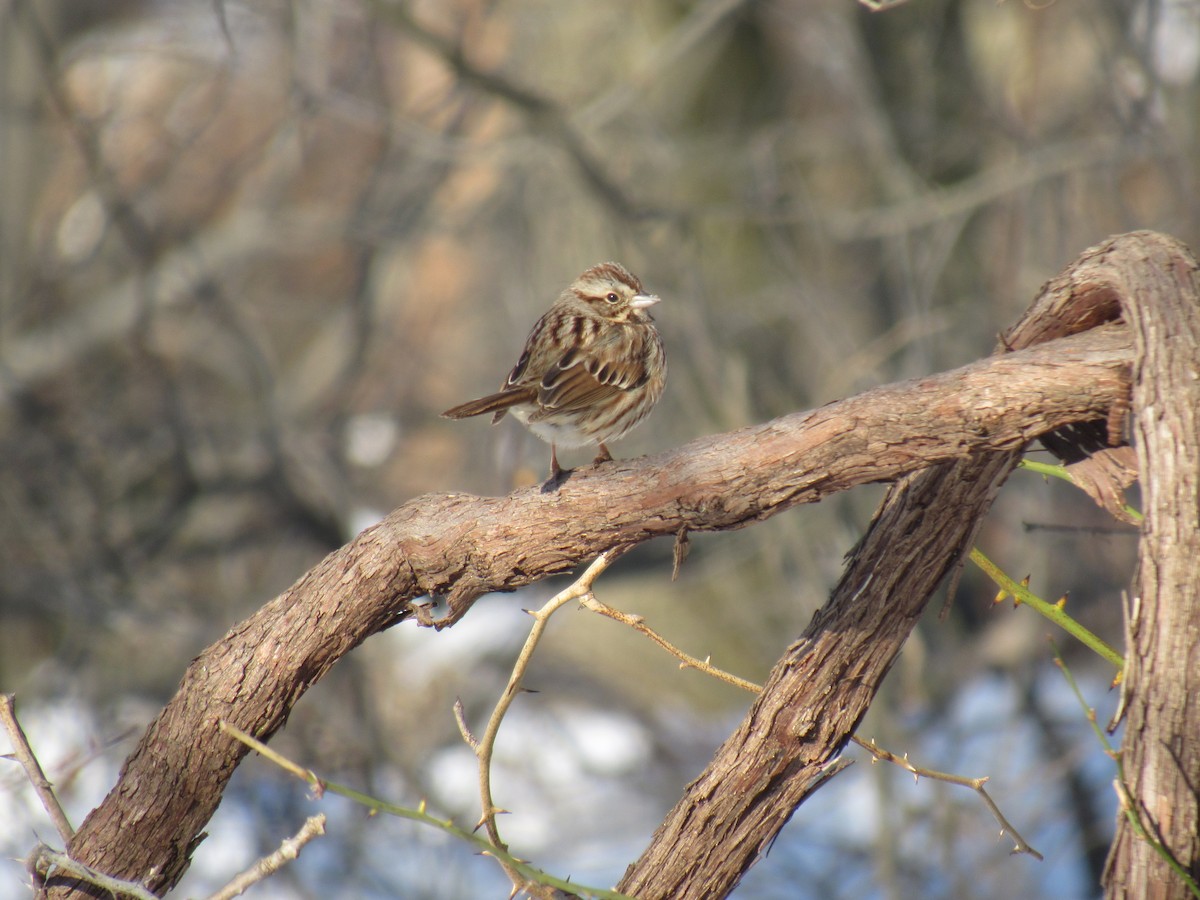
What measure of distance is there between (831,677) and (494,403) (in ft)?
4.06

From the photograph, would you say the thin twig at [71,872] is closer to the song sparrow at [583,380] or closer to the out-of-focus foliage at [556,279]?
the song sparrow at [583,380]

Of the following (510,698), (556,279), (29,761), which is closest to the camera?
(510,698)

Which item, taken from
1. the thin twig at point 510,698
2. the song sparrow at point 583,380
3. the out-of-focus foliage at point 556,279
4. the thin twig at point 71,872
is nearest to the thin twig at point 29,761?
the thin twig at point 71,872

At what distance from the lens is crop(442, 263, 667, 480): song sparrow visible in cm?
309

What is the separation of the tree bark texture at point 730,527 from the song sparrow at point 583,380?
833 millimetres

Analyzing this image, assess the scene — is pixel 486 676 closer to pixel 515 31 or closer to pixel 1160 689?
pixel 515 31

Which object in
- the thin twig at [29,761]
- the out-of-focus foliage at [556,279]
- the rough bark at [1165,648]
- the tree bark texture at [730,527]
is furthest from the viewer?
the out-of-focus foliage at [556,279]

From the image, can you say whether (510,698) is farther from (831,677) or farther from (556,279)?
(556,279)

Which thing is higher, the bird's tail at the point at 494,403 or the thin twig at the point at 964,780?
the bird's tail at the point at 494,403

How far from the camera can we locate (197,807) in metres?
2.16

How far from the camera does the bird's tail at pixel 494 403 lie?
9.14ft

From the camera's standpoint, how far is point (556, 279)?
25.6 ft

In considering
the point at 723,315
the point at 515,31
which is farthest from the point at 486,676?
the point at 515,31

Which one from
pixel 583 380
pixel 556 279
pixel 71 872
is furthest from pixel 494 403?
pixel 556 279
